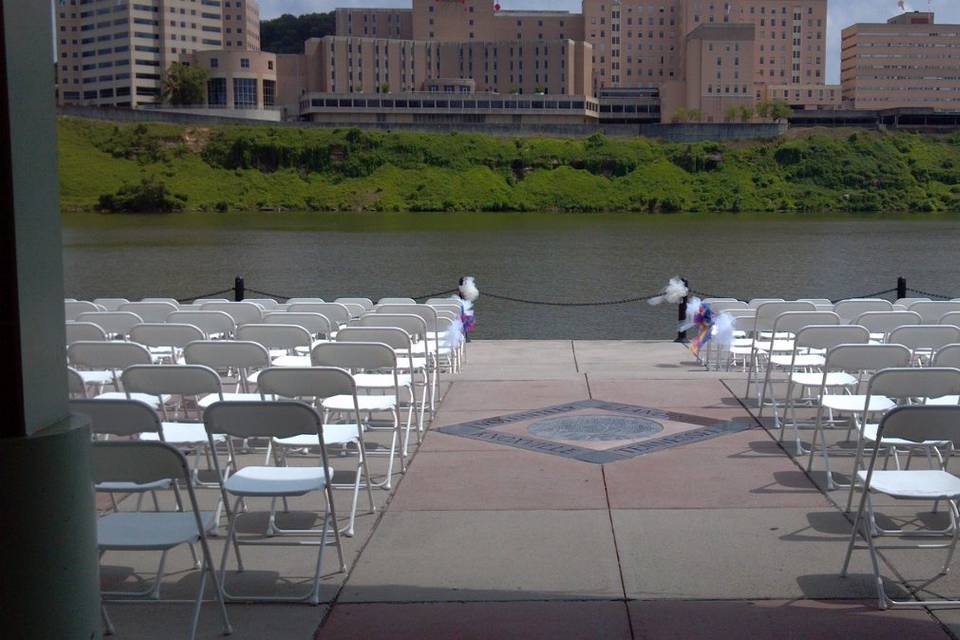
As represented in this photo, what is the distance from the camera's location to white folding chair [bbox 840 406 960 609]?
4102 mm

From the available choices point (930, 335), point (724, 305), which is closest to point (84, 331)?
point (930, 335)

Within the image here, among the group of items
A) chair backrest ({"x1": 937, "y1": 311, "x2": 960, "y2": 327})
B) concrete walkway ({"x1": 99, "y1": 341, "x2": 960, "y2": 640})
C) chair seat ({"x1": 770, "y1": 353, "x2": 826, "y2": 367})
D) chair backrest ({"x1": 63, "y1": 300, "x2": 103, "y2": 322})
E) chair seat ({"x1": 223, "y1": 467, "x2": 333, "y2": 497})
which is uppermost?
chair backrest ({"x1": 937, "y1": 311, "x2": 960, "y2": 327})

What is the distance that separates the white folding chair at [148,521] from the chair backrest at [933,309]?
23.2 ft

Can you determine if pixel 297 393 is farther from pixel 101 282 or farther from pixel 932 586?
pixel 101 282

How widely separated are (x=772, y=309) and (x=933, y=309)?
1772 millimetres

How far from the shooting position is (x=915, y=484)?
177 inches

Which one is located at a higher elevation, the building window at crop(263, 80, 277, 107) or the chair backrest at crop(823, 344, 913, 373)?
the building window at crop(263, 80, 277, 107)

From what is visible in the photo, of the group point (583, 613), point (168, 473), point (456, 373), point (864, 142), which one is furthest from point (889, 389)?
point (864, 142)

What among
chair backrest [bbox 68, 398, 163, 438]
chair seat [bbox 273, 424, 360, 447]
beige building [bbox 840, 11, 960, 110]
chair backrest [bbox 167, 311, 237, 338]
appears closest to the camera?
chair backrest [bbox 68, 398, 163, 438]

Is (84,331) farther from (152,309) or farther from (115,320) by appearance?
(152,309)

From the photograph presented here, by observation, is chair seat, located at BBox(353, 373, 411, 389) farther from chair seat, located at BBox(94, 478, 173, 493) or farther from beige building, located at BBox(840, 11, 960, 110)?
beige building, located at BBox(840, 11, 960, 110)

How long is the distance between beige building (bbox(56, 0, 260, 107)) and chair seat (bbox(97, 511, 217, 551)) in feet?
436

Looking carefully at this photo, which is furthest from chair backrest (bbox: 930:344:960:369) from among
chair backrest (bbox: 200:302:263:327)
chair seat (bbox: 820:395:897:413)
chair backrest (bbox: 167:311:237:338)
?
chair backrest (bbox: 200:302:263:327)

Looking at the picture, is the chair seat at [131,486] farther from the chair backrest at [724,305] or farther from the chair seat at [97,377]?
the chair backrest at [724,305]
